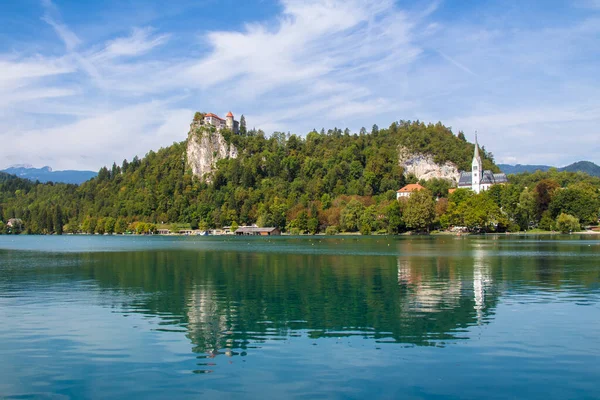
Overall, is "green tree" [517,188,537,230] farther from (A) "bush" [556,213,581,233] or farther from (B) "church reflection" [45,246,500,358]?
(B) "church reflection" [45,246,500,358]

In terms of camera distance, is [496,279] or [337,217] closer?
[496,279]

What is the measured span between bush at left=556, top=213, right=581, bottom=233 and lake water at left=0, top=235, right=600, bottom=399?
4004 inches

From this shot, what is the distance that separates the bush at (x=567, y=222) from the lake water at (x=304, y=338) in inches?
4004

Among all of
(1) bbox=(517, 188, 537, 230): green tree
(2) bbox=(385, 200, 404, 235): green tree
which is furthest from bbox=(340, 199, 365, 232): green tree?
(1) bbox=(517, 188, 537, 230): green tree

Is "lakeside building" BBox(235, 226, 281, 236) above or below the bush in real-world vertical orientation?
below

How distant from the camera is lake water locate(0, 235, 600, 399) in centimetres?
1416

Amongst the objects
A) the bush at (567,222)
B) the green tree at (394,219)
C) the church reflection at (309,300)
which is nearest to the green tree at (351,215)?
the green tree at (394,219)

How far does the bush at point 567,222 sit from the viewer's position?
129m

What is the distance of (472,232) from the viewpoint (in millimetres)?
143250

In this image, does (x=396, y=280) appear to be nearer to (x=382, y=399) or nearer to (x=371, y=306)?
(x=371, y=306)

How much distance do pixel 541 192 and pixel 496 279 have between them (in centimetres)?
11523

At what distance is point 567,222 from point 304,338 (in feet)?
415

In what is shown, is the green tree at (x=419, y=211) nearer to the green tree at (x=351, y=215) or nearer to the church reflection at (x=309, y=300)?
the green tree at (x=351, y=215)

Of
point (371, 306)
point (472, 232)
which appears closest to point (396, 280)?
point (371, 306)
